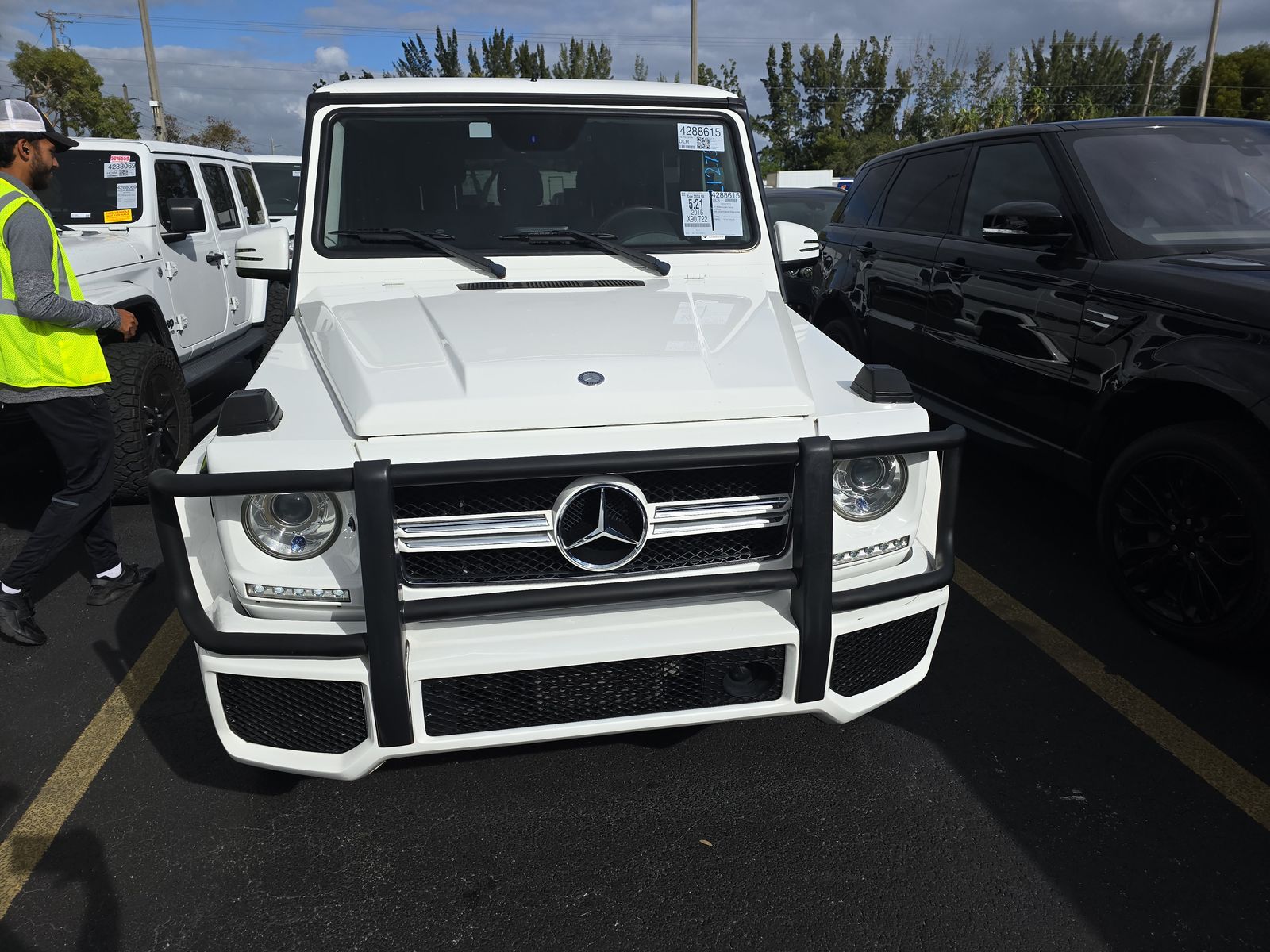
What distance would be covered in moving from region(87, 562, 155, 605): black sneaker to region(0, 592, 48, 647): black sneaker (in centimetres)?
33

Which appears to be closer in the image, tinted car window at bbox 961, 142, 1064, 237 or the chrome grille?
the chrome grille

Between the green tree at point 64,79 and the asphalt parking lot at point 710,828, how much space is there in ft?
136

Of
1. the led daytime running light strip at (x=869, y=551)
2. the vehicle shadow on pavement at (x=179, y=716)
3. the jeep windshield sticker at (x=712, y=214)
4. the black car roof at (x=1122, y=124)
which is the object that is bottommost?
the vehicle shadow on pavement at (x=179, y=716)

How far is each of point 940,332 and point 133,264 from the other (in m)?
4.77

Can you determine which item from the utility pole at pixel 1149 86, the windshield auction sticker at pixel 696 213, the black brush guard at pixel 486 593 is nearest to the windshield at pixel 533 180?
the windshield auction sticker at pixel 696 213

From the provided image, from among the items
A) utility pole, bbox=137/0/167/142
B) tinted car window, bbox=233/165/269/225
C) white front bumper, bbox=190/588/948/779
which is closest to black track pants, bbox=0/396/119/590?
white front bumper, bbox=190/588/948/779

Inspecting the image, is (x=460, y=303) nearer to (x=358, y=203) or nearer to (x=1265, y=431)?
(x=358, y=203)

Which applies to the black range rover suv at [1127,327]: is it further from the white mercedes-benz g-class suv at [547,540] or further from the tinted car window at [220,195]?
the tinted car window at [220,195]

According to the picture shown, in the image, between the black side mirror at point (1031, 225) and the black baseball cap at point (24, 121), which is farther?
the black side mirror at point (1031, 225)

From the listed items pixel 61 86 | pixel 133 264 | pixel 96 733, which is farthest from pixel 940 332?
pixel 61 86

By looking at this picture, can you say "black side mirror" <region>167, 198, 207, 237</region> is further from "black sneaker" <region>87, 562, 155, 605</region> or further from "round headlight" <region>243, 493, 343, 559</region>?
"round headlight" <region>243, 493, 343, 559</region>

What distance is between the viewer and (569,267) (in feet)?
11.0

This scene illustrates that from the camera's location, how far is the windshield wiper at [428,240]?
3275 mm

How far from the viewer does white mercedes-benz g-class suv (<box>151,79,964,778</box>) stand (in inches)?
83.5
